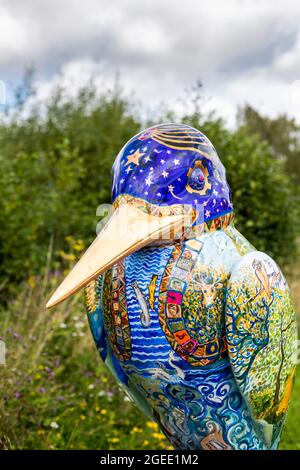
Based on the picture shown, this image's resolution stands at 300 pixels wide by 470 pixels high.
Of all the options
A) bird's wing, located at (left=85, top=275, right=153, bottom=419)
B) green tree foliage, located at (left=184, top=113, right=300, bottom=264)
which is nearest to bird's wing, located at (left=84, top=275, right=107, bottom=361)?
bird's wing, located at (left=85, top=275, right=153, bottom=419)

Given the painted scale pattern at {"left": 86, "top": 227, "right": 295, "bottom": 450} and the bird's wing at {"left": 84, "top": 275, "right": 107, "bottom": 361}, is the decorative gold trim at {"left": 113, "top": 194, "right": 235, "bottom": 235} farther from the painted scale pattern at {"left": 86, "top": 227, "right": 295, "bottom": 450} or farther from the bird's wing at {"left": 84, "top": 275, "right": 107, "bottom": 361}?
the bird's wing at {"left": 84, "top": 275, "right": 107, "bottom": 361}

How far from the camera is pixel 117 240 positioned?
72.1 inches

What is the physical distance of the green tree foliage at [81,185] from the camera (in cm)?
513

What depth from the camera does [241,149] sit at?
6.55m

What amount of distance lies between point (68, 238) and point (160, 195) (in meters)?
3.33

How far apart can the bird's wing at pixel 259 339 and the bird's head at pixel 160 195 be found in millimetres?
236

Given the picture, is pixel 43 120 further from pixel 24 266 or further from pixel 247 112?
pixel 247 112

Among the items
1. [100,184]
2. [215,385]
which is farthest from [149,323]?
[100,184]

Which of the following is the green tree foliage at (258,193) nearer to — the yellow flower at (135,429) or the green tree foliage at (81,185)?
the green tree foliage at (81,185)

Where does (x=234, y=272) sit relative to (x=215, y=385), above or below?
above

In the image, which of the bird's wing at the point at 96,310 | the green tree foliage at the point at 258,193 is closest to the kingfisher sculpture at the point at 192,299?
the bird's wing at the point at 96,310

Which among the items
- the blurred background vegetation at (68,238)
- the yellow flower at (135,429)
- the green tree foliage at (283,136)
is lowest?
the yellow flower at (135,429)

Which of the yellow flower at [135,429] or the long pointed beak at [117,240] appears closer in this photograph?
→ the long pointed beak at [117,240]

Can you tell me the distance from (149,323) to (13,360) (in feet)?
5.72
